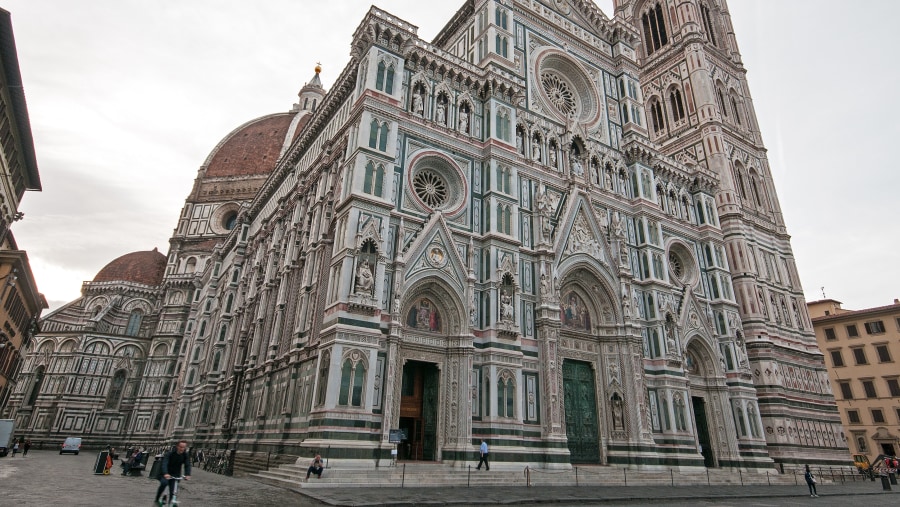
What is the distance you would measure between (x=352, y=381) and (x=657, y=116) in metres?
38.8

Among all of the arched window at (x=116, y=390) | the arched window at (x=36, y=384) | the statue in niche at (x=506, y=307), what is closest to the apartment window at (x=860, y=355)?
the statue in niche at (x=506, y=307)

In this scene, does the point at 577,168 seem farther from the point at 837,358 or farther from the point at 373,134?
the point at 837,358

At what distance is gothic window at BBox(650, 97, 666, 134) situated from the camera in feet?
146

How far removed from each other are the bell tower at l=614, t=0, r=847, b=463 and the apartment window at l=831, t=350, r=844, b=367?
1167 cm

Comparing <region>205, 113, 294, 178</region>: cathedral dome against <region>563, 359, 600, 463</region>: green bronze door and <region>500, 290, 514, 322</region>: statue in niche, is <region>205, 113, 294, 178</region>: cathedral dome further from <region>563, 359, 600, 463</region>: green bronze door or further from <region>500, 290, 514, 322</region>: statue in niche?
<region>563, 359, 600, 463</region>: green bronze door

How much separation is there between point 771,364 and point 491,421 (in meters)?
22.9

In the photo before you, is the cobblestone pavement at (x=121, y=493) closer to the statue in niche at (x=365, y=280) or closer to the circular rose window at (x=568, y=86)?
the statue in niche at (x=365, y=280)

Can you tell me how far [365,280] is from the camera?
1895cm

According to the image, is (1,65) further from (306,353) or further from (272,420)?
(272,420)

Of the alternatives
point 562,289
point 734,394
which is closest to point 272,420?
point 562,289

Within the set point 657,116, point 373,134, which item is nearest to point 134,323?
point 373,134

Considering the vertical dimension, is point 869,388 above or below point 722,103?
below

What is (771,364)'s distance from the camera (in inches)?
1289

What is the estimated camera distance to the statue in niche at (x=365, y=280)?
18.8 m
